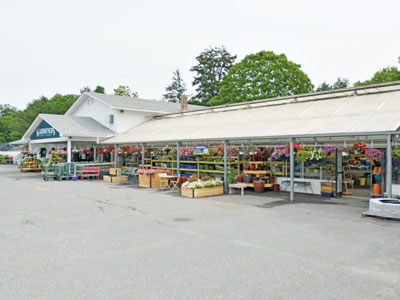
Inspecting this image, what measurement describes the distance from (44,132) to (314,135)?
20.3 m

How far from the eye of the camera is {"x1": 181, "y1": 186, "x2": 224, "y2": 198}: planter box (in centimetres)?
1241

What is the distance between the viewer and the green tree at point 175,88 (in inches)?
2306

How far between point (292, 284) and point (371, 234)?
3552 mm

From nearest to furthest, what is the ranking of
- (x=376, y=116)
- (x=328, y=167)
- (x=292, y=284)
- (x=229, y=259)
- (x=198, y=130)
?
(x=292, y=284) → (x=229, y=259) → (x=376, y=116) → (x=328, y=167) → (x=198, y=130)

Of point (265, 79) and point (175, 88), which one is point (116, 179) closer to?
point (265, 79)

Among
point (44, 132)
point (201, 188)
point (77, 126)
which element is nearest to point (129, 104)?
point (77, 126)

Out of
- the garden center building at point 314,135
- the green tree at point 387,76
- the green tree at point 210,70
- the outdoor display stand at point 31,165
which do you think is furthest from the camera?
the green tree at point 210,70

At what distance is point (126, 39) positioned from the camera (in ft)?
50.9

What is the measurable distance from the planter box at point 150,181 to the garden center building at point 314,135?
65.3 inches

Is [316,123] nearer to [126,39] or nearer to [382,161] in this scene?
[382,161]

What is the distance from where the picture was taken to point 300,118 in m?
13.4

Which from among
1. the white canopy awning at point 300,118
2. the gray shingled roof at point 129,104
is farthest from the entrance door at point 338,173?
the gray shingled roof at point 129,104

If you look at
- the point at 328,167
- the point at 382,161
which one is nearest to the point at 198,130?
the point at 328,167

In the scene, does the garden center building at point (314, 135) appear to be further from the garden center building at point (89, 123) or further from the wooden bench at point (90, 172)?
the garden center building at point (89, 123)
